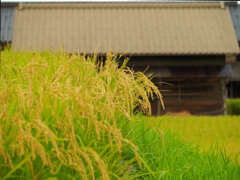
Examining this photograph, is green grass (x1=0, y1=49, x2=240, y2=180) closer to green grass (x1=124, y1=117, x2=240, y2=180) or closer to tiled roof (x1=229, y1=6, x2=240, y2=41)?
green grass (x1=124, y1=117, x2=240, y2=180)

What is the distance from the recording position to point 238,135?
855 centimetres

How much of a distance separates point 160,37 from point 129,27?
3.37 ft

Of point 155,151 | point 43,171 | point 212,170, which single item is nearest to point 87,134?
point 43,171

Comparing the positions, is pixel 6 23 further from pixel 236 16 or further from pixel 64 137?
pixel 64 137

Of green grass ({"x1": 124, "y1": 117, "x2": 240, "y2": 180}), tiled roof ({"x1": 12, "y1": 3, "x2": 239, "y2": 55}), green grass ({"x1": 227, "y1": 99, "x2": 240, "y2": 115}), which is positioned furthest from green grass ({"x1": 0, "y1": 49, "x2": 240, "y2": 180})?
green grass ({"x1": 227, "y1": 99, "x2": 240, "y2": 115})

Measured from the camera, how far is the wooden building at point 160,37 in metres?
13.2

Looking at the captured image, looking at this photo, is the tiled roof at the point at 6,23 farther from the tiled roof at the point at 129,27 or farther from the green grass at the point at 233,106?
the green grass at the point at 233,106

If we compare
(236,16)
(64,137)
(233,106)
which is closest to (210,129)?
(64,137)

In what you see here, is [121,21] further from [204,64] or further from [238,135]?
[238,135]

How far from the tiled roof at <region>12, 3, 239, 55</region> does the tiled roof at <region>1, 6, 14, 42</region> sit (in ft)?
7.38

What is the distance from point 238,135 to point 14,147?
22.1ft

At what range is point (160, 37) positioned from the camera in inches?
528

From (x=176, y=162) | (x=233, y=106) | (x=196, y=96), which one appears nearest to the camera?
(x=176, y=162)

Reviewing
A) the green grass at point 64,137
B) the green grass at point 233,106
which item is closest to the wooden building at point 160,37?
the green grass at point 233,106
